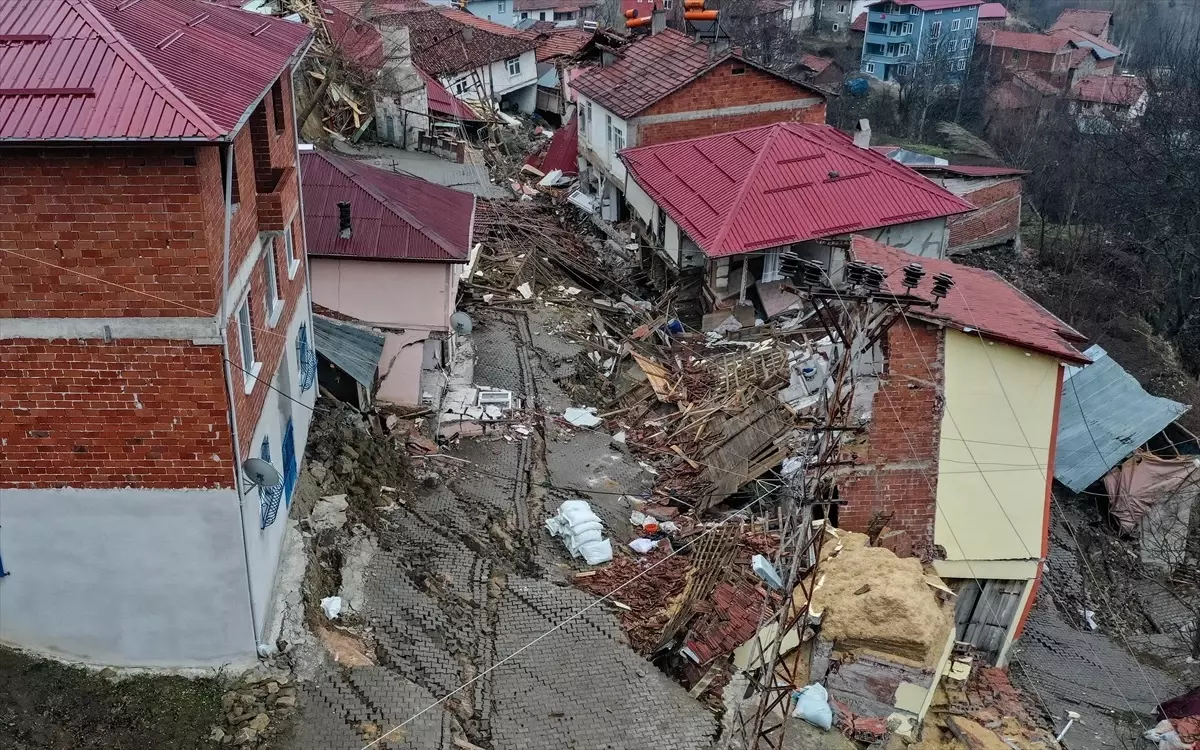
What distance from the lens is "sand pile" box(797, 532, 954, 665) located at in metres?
12.6

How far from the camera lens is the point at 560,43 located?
59.9 m

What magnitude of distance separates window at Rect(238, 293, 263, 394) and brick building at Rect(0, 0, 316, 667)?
49mm

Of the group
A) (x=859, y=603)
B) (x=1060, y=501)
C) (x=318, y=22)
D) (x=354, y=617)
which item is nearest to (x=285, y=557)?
(x=354, y=617)

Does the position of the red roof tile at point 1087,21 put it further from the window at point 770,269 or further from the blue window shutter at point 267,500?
the blue window shutter at point 267,500

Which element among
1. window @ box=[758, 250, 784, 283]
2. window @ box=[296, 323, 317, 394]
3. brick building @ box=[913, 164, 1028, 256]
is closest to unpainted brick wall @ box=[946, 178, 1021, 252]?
brick building @ box=[913, 164, 1028, 256]

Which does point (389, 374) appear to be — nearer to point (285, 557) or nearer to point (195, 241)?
point (285, 557)

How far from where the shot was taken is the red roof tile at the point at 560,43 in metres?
57.9

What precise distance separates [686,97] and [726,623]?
21578 mm

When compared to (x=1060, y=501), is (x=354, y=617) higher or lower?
higher

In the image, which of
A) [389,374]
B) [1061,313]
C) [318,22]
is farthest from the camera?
[318,22]

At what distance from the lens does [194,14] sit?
508 inches

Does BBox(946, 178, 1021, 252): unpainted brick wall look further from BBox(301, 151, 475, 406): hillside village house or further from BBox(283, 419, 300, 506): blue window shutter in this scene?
BBox(283, 419, 300, 506): blue window shutter

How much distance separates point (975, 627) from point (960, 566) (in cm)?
136

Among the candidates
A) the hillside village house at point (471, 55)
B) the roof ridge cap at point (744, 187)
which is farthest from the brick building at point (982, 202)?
the hillside village house at point (471, 55)
